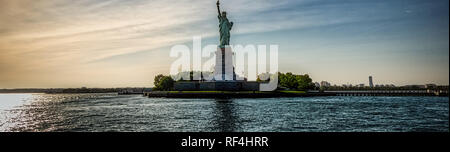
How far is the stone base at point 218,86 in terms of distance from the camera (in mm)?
53219

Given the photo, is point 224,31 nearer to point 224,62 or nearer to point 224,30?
point 224,30

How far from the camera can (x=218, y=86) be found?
175 ft

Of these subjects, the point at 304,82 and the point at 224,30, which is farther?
the point at 304,82

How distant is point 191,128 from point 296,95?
4779 cm

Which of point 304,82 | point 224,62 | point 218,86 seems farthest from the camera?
point 304,82

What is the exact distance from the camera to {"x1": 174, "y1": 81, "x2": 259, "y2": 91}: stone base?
53219 millimetres

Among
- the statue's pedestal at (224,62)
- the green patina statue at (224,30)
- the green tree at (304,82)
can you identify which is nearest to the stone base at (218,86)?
the statue's pedestal at (224,62)

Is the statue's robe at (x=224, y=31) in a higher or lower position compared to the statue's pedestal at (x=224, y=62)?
higher

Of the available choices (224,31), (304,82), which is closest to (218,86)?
(224,31)

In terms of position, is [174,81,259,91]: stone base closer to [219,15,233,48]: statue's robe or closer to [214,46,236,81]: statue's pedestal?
[214,46,236,81]: statue's pedestal

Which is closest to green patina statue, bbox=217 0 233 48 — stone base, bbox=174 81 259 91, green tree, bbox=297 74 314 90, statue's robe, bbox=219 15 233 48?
statue's robe, bbox=219 15 233 48

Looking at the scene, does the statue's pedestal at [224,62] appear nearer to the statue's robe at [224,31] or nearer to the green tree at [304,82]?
the statue's robe at [224,31]
